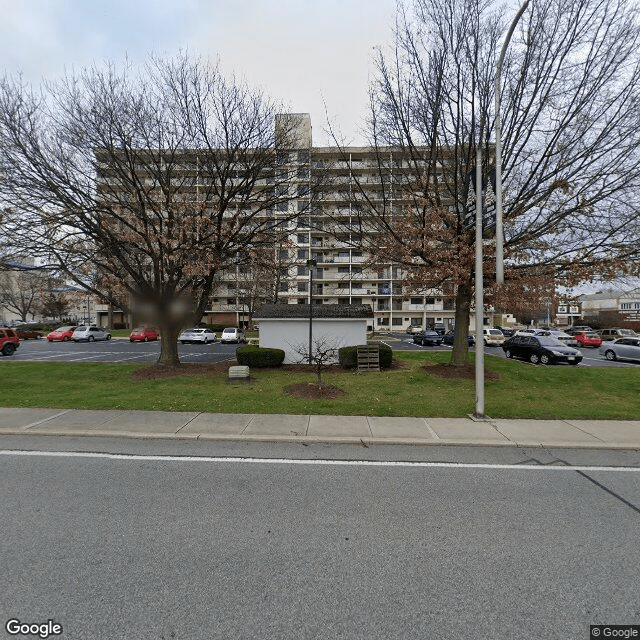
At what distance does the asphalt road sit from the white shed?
10503mm

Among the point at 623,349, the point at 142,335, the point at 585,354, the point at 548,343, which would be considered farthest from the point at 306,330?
the point at 142,335

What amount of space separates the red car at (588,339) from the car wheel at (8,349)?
4180cm

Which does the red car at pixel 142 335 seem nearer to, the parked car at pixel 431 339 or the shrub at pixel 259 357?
the shrub at pixel 259 357

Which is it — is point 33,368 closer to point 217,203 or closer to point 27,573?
point 217,203

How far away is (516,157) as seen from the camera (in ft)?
33.5

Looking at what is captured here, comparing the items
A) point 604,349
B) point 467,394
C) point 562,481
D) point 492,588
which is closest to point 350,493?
point 492,588

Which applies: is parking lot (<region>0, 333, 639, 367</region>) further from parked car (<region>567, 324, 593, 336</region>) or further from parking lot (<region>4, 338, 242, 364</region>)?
parked car (<region>567, 324, 593, 336</region>)

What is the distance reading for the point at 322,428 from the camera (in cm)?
616

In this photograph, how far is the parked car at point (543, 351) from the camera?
55.6ft

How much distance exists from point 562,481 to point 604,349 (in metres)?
21.7

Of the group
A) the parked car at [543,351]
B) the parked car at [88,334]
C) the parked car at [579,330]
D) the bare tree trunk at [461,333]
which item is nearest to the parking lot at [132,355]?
the parked car at [543,351]

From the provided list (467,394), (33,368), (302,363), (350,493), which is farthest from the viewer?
(302,363)

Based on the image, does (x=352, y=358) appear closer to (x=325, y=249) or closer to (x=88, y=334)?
(x=325, y=249)

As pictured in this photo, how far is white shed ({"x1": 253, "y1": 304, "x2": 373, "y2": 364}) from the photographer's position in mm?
15133
